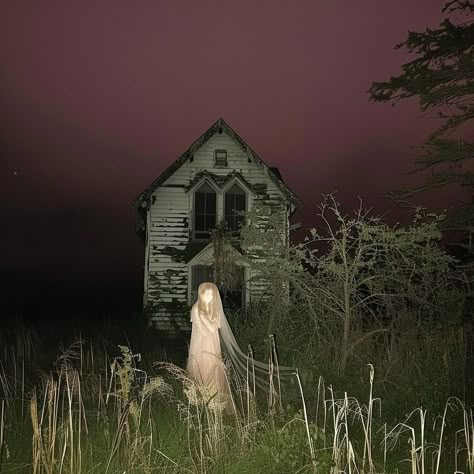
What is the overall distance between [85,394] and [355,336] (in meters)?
5.54

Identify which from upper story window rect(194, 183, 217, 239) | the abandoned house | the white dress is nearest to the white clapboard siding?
the abandoned house

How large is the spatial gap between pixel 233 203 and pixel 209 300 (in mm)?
14647

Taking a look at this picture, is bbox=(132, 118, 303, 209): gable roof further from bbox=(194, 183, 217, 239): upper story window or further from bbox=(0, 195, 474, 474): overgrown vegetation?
bbox=(0, 195, 474, 474): overgrown vegetation

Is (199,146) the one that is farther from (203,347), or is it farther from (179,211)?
(203,347)

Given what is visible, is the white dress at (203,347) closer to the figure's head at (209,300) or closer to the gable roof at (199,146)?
the figure's head at (209,300)

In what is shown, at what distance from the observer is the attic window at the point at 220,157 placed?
22984mm

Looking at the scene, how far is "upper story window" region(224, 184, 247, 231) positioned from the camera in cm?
2311

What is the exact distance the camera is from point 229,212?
2325 centimetres

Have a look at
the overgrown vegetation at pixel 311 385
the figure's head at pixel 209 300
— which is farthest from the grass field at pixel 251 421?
the figure's head at pixel 209 300

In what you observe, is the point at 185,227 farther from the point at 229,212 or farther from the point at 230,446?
the point at 230,446

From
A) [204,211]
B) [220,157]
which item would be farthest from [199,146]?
[204,211]

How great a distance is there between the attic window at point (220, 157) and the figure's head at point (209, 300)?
14.6m

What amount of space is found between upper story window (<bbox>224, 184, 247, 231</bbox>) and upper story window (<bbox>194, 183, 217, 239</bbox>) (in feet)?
1.64

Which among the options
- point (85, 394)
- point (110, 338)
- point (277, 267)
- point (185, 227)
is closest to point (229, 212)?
point (185, 227)
